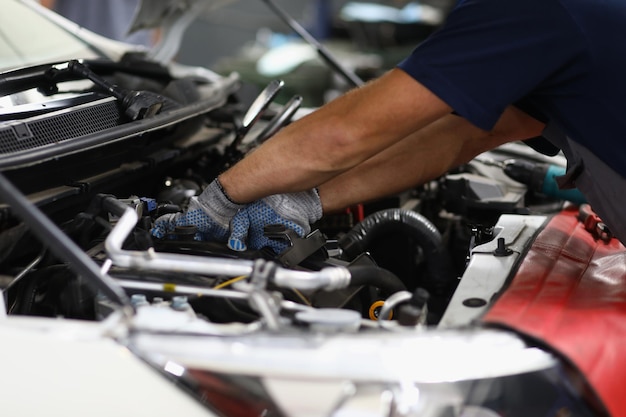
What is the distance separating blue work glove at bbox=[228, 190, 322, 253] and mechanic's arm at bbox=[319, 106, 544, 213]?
0.22 m

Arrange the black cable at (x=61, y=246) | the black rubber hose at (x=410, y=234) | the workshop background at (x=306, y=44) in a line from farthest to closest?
the workshop background at (x=306, y=44), the black rubber hose at (x=410, y=234), the black cable at (x=61, y=246)

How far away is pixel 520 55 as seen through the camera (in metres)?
1.59

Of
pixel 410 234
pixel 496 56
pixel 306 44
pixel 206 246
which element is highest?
pixel 496 56

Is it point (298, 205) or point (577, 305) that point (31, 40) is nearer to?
point (298, 205)

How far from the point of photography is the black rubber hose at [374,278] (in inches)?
62.4

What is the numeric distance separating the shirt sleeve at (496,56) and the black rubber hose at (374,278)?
36 centimetres

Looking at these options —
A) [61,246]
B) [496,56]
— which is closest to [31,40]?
[61,246]

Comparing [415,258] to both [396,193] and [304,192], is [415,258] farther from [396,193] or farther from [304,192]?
[304,192]

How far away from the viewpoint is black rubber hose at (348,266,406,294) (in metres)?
1.59

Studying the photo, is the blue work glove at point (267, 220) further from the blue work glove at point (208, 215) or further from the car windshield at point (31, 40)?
the car windshield at point (31, 40)

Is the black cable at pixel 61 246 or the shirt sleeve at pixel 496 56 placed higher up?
the shirt sleeve at pixel 496 56

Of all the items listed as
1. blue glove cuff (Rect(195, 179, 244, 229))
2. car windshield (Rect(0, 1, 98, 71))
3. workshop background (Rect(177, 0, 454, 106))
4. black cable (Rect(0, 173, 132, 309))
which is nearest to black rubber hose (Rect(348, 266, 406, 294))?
blue glove cuff (Rect(195, 179, 244, 229))

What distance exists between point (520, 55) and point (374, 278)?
530 mm

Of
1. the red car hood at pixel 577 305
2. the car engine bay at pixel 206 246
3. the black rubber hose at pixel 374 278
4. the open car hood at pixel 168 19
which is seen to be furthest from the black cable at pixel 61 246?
the open car hood at pixel 168 19
